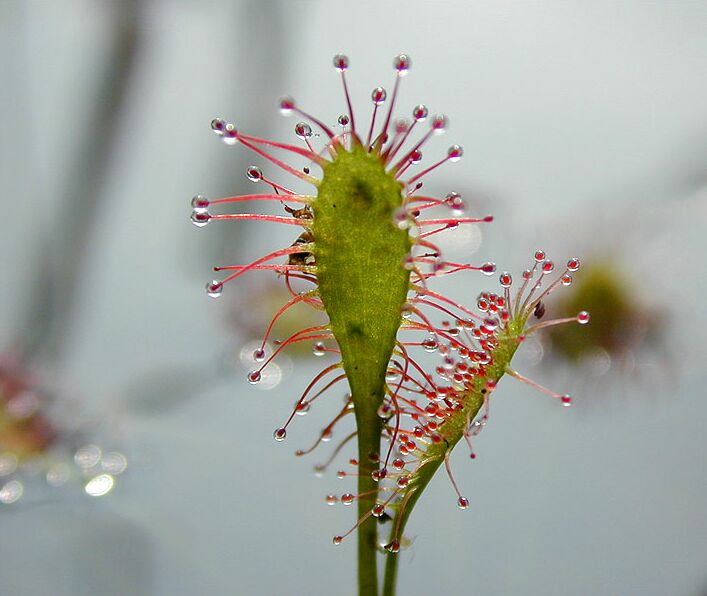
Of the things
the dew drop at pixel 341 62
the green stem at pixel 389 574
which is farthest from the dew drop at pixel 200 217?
the green stem at pixel 389 574

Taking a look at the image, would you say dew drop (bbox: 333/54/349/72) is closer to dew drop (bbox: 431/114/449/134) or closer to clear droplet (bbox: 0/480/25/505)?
dew drop (bbox: 431/114/449/134)

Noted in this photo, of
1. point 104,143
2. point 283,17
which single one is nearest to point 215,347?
point 104,143

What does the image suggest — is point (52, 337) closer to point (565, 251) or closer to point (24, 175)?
point (24, 175)

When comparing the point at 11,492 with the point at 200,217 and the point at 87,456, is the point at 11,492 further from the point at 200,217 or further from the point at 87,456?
the point at 200,217

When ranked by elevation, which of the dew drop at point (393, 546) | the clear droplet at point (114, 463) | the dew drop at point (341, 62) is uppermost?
the dew drop at point (341, 62)

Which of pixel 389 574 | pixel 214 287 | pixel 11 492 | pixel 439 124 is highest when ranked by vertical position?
pixel 439 124

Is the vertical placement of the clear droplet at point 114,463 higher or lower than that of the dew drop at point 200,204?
lower

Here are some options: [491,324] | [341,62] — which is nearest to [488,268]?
[491,324]

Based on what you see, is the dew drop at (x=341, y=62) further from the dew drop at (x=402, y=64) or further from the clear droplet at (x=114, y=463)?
the clear droplet at (x=114, y=463)
